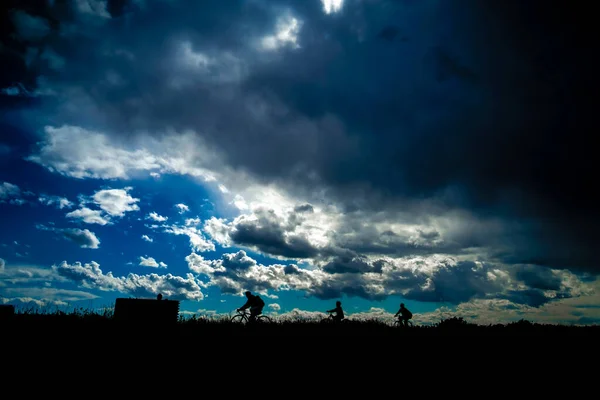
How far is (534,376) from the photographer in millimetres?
11133

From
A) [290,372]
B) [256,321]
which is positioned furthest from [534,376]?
[256,321]

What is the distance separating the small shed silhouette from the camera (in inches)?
571

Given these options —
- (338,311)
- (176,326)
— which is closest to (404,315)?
(338,311)

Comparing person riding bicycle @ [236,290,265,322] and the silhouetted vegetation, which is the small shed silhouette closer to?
the silhouetted vegetation

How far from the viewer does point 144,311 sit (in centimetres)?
1466

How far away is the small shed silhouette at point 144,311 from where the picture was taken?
571 inches

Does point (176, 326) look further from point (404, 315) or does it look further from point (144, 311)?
point (404, 315)

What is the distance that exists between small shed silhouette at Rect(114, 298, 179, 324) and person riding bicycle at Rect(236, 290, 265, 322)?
426cm

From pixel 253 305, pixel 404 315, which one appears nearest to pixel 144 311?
pixel 253 305

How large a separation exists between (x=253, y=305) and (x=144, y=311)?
5.63 metres

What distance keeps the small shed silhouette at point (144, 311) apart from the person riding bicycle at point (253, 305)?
14.0 feet

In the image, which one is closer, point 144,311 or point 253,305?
point 144,311

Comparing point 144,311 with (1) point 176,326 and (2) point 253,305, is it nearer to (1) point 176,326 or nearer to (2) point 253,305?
(1) point 176,326

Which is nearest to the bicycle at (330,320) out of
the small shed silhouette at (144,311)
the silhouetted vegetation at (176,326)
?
the silhouetted vegetation at (176,326)
